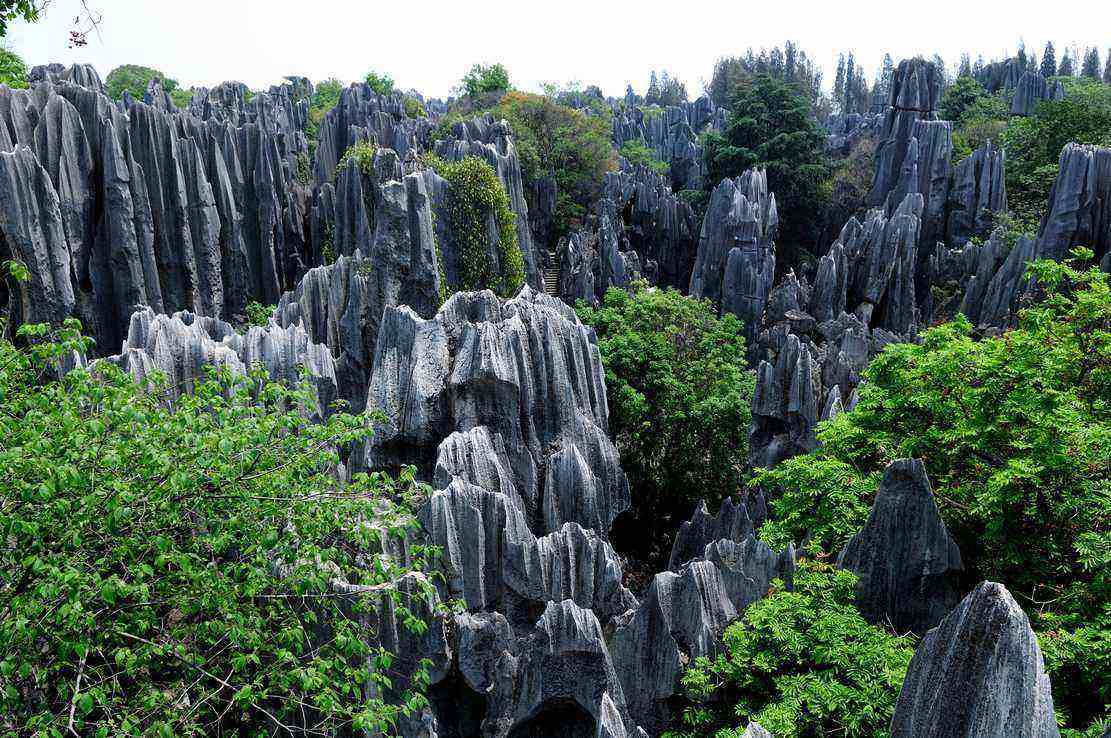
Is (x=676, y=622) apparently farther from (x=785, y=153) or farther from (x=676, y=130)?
(x=676, y=130)

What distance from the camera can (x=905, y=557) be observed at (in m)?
7.13

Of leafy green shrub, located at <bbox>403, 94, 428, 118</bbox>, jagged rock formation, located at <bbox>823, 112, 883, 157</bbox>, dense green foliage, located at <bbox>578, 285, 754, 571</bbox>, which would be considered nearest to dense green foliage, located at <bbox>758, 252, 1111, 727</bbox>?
dense green foliage, located at <bbox>578, 285, 754, 571</bbox>

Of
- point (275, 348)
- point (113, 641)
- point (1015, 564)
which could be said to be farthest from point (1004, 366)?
point (275, 348)

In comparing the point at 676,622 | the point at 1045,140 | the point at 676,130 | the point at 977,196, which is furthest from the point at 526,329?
the point at 676,130

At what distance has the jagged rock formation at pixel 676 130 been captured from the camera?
5038cm

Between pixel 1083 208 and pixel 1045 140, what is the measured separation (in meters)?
12.9

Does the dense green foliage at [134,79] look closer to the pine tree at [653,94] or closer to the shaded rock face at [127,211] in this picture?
the shaded rock face at [127,211]

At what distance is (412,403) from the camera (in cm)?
1129

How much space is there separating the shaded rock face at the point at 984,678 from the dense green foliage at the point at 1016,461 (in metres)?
2.56

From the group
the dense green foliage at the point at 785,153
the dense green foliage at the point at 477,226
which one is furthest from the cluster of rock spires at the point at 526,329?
the dense green foliage at the point at 785,153

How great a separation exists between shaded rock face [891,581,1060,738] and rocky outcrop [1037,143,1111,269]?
2393 cm

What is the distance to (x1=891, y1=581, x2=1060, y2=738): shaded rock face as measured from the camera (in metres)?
3.26

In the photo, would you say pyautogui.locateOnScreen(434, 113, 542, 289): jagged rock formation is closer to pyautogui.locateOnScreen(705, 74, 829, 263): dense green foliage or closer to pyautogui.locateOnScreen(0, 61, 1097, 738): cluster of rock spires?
pyautogui.locateOnScreen(0, 61, 1097, 738): cluster of rock spires

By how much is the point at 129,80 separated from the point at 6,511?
7413 cm
